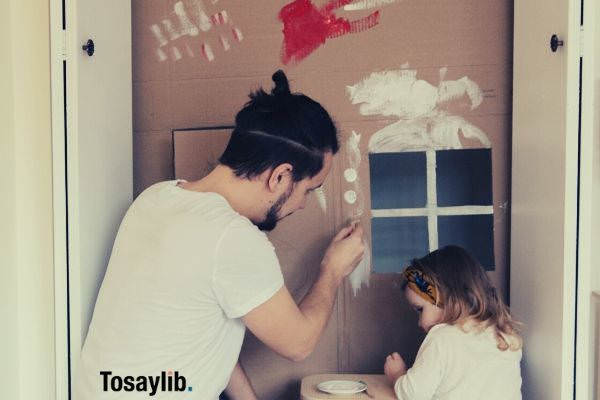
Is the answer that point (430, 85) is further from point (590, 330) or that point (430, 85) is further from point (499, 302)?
point (590, 330)

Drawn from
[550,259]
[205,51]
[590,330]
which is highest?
[205,51]

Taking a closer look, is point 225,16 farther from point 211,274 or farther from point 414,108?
point 211,274

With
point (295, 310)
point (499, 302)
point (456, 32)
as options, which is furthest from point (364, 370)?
point (456, 32)

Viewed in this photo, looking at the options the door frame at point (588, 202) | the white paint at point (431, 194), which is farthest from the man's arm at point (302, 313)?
the door frame at point (588, 202)

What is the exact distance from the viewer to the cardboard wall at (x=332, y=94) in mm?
1938

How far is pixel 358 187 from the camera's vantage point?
197 cm

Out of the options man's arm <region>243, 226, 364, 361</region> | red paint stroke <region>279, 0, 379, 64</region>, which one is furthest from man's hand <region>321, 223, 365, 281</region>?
red paint stroke <region>279, 0, 379, 64</region>

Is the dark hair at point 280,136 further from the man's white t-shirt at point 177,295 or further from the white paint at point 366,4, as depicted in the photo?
the white paint at point 366,4

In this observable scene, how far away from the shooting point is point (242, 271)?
140cm

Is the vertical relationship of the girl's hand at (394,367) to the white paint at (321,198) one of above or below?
below

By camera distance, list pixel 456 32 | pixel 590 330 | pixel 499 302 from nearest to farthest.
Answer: pixel 590 330, pixel 499 302, pixel 456 32

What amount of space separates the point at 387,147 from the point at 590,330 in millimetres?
726

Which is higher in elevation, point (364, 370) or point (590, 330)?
point (590, 330)

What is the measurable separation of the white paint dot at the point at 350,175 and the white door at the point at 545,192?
16.6 inches
